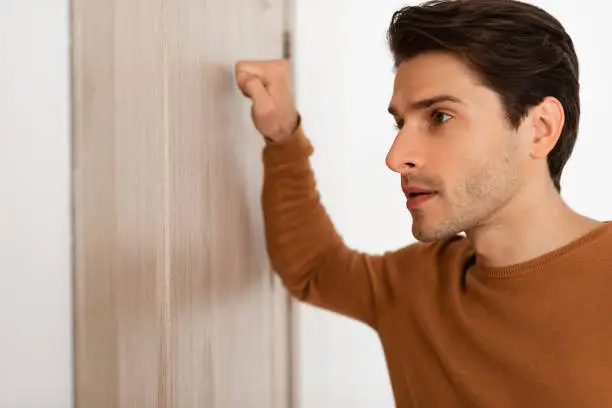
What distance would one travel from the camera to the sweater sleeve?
3.33 feet

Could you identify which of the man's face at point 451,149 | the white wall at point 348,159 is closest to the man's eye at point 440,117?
the man's face at point 451,149

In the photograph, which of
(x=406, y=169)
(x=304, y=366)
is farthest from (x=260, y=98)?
(x=304, y=366)

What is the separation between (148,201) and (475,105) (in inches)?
15.1

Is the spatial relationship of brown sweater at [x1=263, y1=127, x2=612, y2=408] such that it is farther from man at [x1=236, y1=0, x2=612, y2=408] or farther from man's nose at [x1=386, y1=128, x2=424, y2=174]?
man's nose at [x1=386, y1=128, x2=424, y2=174]

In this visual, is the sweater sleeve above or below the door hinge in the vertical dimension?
below

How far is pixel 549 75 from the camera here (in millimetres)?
874

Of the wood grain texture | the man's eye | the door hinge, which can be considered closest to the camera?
the wood grain texture

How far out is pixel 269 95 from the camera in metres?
0.98

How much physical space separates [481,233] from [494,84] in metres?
0.19

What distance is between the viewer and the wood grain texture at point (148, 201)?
747 mm

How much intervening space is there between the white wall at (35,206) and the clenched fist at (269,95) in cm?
24

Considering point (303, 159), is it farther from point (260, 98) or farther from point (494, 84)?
point (494, 84)

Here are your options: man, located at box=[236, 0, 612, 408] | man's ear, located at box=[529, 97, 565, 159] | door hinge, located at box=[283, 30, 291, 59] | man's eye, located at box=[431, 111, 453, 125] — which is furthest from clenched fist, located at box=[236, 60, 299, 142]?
man's ear, located at box=[529, 97, 565, 159]

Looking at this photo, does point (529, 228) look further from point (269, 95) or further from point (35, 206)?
point (35, 206)
